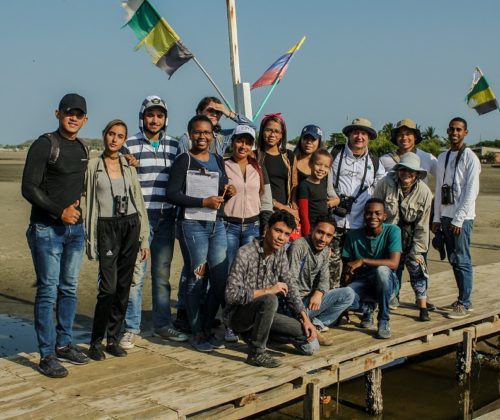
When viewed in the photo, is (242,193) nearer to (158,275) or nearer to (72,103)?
(158,275)

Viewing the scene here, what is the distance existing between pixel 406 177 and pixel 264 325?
2426mm

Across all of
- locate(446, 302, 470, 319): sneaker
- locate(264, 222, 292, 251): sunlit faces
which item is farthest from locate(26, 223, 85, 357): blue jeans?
locate(446, 302, 470, 319): sneaker

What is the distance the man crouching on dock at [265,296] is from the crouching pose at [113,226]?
0.87m

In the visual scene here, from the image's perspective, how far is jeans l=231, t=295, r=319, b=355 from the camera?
18.7ft

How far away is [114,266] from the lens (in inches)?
223

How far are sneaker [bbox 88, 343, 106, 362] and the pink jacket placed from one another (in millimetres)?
1577

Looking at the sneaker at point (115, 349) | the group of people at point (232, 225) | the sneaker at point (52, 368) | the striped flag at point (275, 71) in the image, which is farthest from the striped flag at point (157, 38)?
the sneaker at point (52, 368)

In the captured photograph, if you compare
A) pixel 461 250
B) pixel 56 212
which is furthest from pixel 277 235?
pixel 461 250

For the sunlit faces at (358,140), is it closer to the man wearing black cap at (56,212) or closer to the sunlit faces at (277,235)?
the sunlit faces at (277,235)

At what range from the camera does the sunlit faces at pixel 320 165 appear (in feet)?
22.0

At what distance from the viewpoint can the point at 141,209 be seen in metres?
5.82

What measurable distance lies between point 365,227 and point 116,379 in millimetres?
2981

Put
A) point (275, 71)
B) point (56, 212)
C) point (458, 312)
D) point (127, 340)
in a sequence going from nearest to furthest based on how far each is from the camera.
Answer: point (56, 212) → point (127, 340) → point (458, 312) → point (275, 71)

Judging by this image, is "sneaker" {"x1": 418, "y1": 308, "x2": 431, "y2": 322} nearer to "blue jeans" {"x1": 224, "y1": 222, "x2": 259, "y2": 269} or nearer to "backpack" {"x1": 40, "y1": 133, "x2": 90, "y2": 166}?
"blue jeans" {"x1": 224, "y1": 222, "x2": 259, "y2": 269}
